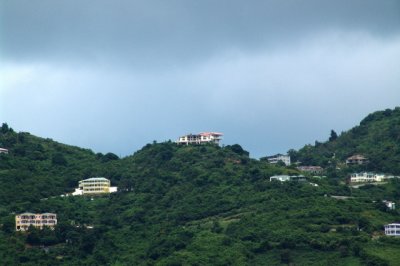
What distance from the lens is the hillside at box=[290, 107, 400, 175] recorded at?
128375mm

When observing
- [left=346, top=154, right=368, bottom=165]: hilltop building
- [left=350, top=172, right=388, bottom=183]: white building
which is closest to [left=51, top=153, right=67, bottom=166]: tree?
[left=350, top=172, right=388, bottom=183]: white building

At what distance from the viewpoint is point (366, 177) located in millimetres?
123688

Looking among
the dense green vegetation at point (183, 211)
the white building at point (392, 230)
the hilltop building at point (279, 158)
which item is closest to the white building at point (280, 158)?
the hilltop building at point (279, 158)

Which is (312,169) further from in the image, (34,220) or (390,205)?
(34,220)

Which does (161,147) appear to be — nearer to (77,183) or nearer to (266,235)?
(77,183)

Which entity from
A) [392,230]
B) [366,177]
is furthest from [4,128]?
[392,230]

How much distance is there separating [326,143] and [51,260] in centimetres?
5839

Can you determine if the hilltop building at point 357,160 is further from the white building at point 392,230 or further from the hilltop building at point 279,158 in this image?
the white building at point 392,230

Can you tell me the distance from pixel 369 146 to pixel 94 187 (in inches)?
1269

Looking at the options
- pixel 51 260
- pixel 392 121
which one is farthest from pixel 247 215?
pixel 392 121

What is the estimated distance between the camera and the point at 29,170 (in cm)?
11631

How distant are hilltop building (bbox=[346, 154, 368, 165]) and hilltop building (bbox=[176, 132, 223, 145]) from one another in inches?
530

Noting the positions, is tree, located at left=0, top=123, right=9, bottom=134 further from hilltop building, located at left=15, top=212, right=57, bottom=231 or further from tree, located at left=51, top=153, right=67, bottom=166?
hilltop building, located at left=15, top=212, right=57, bottom=231

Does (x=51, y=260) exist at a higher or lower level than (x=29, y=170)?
lower
